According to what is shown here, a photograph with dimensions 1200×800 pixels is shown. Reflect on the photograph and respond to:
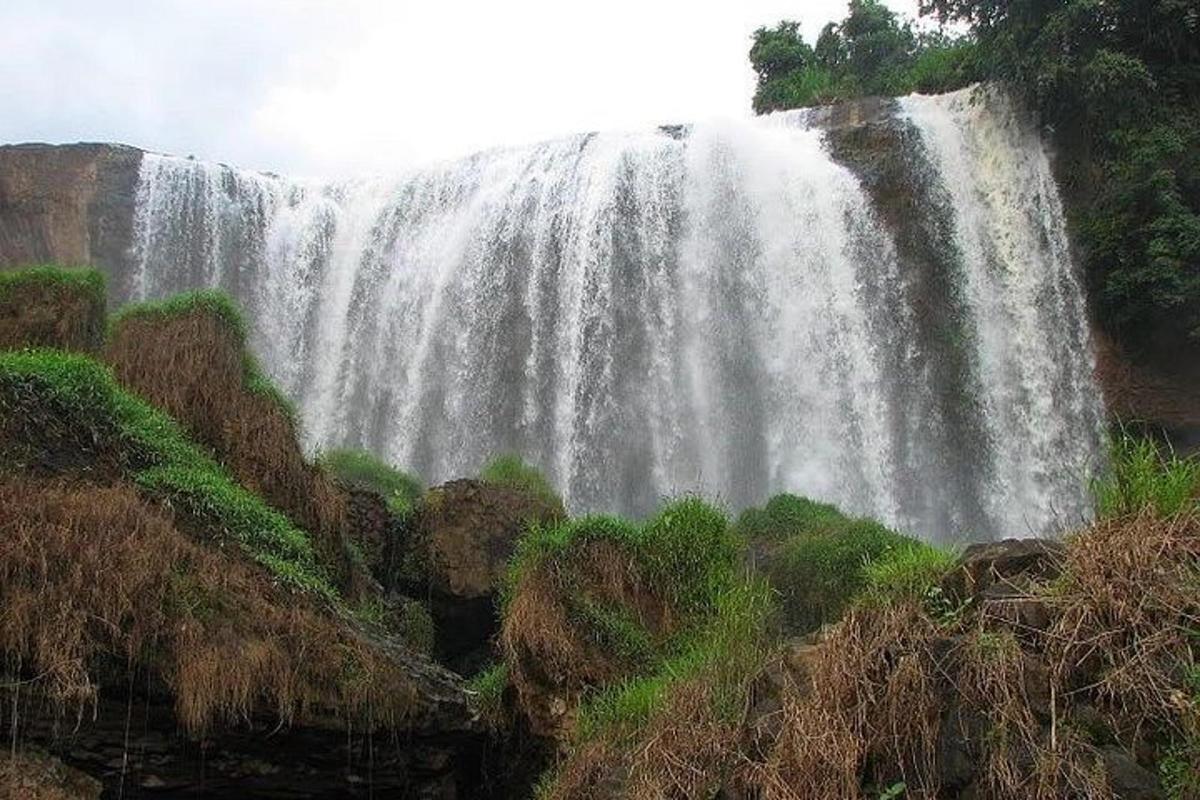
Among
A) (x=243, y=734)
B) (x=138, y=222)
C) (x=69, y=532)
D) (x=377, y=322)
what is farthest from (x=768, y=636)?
(x=138, y=222)

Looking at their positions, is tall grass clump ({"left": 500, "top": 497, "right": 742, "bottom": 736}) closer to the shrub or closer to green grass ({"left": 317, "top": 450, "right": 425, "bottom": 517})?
the shrub

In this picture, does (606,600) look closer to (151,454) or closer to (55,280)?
(151,454)

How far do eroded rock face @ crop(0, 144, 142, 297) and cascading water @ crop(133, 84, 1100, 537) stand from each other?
0.52m

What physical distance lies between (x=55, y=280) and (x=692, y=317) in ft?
41.0

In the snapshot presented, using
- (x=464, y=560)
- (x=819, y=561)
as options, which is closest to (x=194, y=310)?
(x=464, y=560)

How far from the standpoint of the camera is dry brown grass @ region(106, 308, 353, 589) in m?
10.2

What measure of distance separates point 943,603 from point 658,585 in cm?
439

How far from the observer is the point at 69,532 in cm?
702

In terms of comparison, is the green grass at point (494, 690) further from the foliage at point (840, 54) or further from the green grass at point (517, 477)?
the foliage at point (840, 54)

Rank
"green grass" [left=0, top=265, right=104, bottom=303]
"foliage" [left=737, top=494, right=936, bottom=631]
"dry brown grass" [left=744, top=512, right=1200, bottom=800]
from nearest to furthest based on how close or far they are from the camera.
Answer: "dry brown grass" [left=744, top=512, right=1200, bottom=800] < "foliage" [left=737, top=494, right=936, bottom=631] < "green grass" [left=0, top=265, right=104, bottom=303]

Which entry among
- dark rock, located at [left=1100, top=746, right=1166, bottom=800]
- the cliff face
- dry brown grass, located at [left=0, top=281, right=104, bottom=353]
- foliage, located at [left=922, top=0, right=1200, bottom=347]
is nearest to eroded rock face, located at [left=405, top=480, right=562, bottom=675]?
dry brown grass, located at [left=0, top=281, right=104, bottom=353]

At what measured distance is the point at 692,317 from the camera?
2141cm

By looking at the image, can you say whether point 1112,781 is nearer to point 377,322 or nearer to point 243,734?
point 243,734

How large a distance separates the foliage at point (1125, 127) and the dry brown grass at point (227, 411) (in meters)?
14.4
